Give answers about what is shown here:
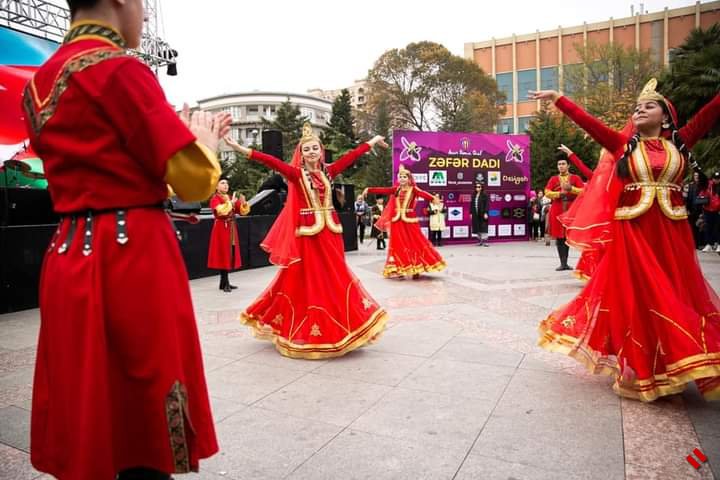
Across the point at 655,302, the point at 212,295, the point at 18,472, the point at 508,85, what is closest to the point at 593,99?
the point at 508,85

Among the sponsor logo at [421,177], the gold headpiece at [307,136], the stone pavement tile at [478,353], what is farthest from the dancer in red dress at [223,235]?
the sponsor logo at [421,177]

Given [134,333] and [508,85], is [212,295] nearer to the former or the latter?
[134,333]

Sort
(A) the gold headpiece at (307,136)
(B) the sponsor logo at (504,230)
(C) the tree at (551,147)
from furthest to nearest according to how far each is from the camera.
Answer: (C) the tree at (551,147) < (B) the sponsor logo at (504,230) < (A) the gold headpiece at (307,136)

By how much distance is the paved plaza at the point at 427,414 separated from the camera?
2.70 meters

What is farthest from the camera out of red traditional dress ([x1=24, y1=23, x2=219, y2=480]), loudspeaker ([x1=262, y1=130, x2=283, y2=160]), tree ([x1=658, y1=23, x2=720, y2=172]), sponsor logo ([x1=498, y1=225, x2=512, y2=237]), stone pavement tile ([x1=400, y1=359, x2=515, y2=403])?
sponsor logo ([x1=498, y1=225, x2=512, y2=237])

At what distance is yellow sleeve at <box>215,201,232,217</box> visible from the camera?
29.6ft

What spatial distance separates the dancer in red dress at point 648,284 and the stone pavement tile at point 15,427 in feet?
12.0

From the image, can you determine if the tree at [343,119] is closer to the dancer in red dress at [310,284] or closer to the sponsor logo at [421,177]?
the sponsor logo at [421,177]

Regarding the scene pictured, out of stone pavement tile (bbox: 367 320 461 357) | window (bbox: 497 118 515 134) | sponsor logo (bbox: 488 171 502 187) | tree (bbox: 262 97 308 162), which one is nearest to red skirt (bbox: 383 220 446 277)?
stone pavement tile (bbox: 367 320 461 357)

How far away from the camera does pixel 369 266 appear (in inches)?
492

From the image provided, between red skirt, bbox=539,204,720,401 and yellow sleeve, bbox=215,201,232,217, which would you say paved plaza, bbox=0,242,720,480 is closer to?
red skirt, bbox=539,204,720,401

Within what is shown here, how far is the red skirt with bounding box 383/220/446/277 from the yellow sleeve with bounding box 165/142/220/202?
27.5ft

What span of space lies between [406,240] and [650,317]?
262 inches

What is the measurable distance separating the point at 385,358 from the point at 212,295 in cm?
484
